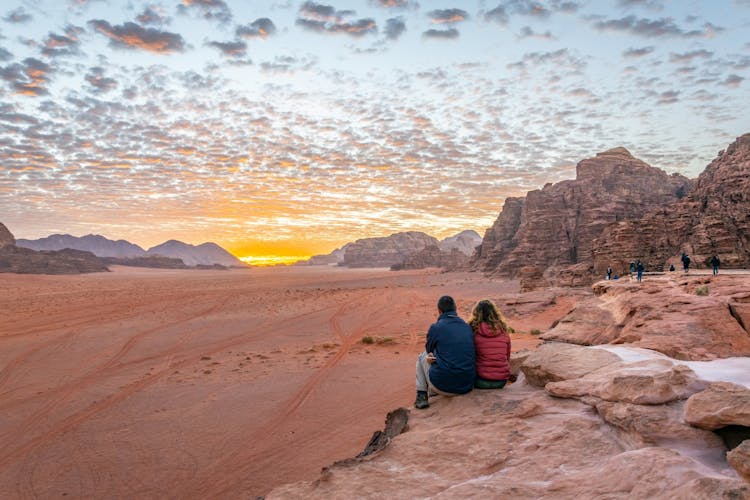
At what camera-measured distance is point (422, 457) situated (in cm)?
430

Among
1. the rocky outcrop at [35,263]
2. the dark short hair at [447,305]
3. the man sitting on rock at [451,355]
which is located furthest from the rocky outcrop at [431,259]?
the man sitting on rock at [451,355]

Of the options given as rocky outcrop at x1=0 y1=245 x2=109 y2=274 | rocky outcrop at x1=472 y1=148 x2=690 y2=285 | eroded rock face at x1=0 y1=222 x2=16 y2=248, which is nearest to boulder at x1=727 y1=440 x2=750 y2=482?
rocky outcrop at x1=472 y1=148 x2=690 y2=285

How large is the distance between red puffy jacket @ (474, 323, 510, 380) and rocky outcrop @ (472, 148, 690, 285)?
164 ft

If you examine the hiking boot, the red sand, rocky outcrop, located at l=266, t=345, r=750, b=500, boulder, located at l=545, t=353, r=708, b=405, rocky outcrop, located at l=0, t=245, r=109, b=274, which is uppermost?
rocky outcrop, located at l=0, t=245, r=109, b=274

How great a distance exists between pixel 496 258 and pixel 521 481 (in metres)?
75.1

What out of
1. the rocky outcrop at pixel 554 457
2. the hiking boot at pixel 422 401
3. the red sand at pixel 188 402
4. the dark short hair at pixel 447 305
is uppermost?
the dark short hair at pixel 447 305

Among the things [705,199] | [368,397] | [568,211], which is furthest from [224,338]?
[568,211]

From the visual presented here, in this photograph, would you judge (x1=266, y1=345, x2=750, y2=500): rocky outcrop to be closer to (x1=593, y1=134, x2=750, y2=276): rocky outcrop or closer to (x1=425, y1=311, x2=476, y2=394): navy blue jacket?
(x1=425, y1=311, x2=476, y2=394): navy blue jacket

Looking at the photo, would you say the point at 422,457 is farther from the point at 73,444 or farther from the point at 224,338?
the point at 224,338

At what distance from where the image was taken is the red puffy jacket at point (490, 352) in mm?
→ 5910

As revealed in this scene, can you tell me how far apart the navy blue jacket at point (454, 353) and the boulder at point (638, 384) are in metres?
1.08

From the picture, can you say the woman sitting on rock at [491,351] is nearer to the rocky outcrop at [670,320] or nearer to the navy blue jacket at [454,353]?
the navy blue jacket at [454,353]

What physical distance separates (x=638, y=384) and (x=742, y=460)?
1.63 metres

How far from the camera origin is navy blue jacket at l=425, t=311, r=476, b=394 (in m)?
5.73
